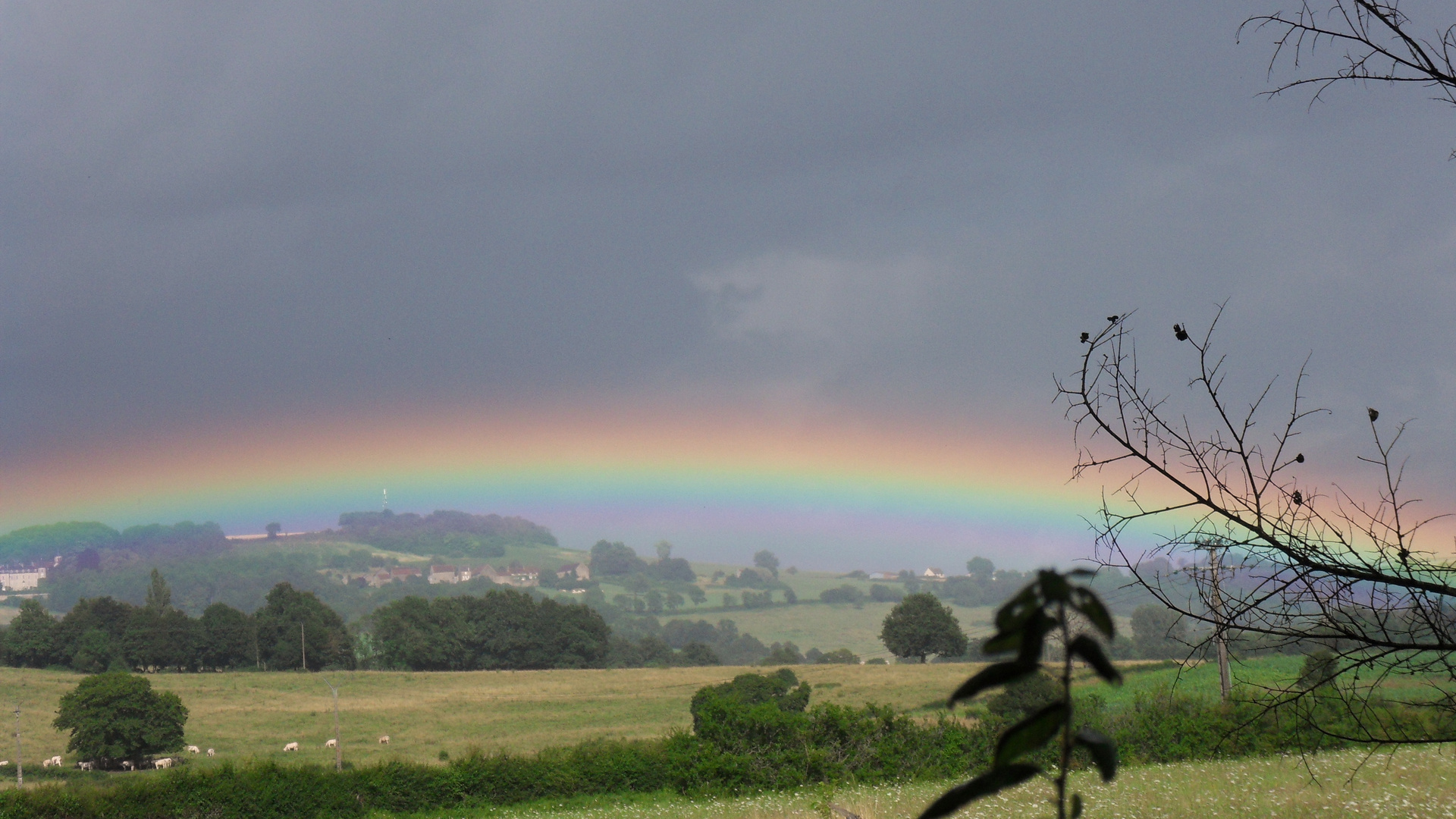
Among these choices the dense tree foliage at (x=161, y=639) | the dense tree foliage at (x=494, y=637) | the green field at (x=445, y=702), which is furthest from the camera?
the dense tree foliage at (x=494, y=637)

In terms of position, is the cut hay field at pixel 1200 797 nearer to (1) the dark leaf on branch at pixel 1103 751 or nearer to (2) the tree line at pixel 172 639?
(1) the dark leaf on branch at pixel 1103 751

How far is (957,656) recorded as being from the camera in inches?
2813

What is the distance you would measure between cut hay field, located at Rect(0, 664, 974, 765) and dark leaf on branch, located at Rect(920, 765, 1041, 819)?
42.4m

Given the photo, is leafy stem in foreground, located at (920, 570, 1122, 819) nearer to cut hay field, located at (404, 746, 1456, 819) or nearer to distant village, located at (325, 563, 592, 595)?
cut hay field, located at (404, 746, 1456, 819)

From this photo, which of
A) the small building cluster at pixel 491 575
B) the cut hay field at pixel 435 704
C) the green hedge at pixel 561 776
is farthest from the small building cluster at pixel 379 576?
the green hedge at pixel 561 776

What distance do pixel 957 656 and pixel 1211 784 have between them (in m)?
60.1

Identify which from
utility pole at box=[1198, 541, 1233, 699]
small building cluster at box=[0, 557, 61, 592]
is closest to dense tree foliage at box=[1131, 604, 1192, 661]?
utility pole at box=[1198, 541, 1233, 699]

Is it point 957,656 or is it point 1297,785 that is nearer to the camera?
point 1297,785

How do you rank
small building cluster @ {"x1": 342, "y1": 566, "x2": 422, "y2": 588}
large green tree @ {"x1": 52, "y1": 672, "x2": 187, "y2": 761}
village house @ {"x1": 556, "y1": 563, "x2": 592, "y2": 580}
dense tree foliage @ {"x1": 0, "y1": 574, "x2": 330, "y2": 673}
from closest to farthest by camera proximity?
large green tree @ {"x1": 52, "y1": 672, "x2": 187, "y2": 761}
dense tree foliage @ {"x1": 0, "y1": 574, "x2": 330, "y2": 673}
small building cluster @ {"x1": 342, "y1": 566, "x2": 422, "y2": 588}
village house @ {"x1": 556, "y1": 563, "x2": 592, "y2": 580}

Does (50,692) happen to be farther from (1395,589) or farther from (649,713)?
(1395,589)

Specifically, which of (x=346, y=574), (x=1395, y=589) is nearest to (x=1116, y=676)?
(x=1395, y=589)

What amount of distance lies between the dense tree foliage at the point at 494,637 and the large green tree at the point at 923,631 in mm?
27624

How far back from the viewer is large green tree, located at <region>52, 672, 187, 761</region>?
4700 cm

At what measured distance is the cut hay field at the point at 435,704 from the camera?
156 ft
